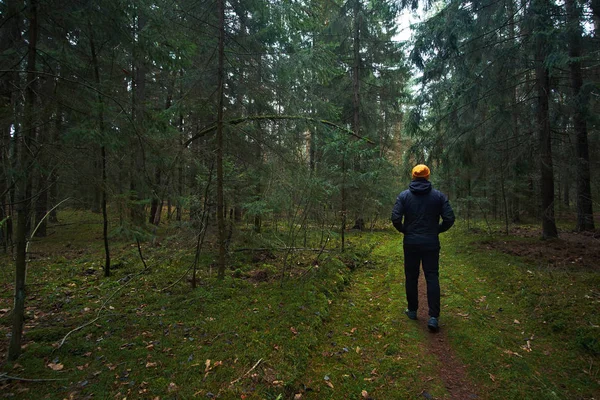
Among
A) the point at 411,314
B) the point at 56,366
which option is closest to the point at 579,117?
the point at 411,314

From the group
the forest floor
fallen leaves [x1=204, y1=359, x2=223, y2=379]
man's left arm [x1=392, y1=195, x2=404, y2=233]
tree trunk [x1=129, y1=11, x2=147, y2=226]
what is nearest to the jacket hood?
man's left arm [x1=392, y1=195, x2=404, y2=233]

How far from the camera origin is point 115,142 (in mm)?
4258

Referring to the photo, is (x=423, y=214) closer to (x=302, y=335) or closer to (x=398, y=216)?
(x=398, y=216)

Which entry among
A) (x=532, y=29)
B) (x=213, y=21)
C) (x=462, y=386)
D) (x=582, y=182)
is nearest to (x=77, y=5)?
(x=213, y=21)

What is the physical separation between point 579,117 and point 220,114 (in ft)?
34.8

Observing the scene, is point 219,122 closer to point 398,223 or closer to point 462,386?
point 398,223

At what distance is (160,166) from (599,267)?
9.36 m

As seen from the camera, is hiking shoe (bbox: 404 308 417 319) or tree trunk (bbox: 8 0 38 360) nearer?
tree trunk (bbox: 8 0 38 360)

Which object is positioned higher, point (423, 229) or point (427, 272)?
point (423, 229)

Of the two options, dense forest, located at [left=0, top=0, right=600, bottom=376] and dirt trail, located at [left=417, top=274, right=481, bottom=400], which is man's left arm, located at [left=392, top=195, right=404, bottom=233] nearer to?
dirt trail, located at [left=417, top=274, right=481, bottom=400]

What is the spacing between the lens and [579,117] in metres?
8.65

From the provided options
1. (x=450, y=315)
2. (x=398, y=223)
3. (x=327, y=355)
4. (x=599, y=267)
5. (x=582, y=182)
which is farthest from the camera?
(x=582, y=182)

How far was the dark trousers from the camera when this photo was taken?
413 centimetres

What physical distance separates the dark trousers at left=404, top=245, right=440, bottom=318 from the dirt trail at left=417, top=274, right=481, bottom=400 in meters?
0.30
